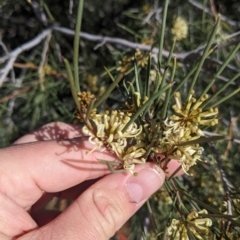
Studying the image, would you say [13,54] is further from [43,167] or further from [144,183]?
[144,183]

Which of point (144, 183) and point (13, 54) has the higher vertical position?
point (13, 54)

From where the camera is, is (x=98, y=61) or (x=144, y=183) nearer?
(x=144, y=183)

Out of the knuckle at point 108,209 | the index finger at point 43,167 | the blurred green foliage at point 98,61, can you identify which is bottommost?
the knuckle at point 108,209

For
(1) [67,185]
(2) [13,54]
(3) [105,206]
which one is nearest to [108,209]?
(3) [105,206]

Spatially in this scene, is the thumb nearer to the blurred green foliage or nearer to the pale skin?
the pale skin

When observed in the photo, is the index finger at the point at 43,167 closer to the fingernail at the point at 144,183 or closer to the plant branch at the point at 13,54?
the fingernail at the point at 144,183

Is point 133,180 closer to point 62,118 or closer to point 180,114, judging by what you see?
point 180,114

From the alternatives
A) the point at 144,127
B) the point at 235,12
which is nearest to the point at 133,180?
the point at 144,127

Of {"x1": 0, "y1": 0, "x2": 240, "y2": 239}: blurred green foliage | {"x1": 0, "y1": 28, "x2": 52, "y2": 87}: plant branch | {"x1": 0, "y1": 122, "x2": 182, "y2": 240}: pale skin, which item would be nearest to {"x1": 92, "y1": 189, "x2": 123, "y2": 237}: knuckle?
{"x1": 0, "y1": 122, "x2": 182, "y2": 240}: pale skin

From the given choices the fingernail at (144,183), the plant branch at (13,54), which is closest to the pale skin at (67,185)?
the fingernail at (144,183)
